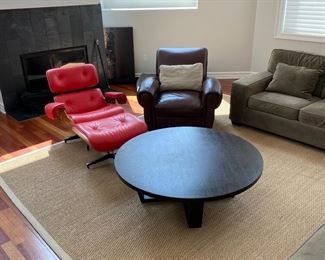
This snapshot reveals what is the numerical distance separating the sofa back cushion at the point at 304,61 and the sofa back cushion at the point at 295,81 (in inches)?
2.8

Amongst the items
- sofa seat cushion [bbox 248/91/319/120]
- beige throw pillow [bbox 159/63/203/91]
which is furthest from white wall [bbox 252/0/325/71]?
beige throw pillow [bbox 159/63/203/91]

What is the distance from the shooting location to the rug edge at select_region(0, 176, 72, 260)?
2154 millimetres

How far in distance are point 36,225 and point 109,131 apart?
38.1 inches

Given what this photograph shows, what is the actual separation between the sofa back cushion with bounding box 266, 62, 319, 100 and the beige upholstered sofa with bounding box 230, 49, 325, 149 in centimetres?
5

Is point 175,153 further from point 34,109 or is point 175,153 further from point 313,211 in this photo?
point 34,109

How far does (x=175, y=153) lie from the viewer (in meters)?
2.45

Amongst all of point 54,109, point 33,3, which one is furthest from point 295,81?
point 33,3

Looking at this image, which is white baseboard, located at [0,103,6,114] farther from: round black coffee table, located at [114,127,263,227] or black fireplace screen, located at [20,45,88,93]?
round black coffee table, located at [114,127,263,227]

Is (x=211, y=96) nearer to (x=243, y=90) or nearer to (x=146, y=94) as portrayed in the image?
(x=243, y=90)

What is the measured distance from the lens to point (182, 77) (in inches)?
148

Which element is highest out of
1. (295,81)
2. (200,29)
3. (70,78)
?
(200,29)

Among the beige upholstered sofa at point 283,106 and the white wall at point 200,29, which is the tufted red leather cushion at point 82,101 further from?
the white wall at point 200,29

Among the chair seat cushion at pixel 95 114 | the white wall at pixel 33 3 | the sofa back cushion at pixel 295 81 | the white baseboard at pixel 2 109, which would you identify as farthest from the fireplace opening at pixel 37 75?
the sofa back cushion at pixel 295 81

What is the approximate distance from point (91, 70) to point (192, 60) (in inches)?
46.3
